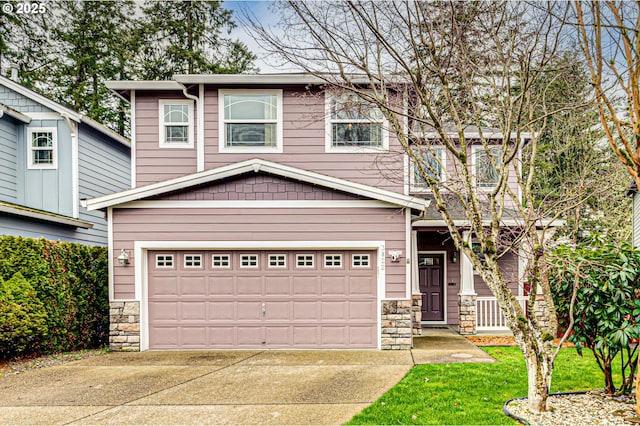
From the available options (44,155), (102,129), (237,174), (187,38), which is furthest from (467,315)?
(187,38)

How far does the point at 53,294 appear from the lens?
8.47 meters

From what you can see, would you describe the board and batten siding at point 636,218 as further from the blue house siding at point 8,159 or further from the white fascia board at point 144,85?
the blue house siding at point 8,159

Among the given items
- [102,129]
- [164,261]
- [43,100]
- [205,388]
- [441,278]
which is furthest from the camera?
[102,129]

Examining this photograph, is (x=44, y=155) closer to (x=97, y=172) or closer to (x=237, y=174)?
(x=97, y=172)

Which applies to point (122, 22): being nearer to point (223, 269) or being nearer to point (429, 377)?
point (223, 269)

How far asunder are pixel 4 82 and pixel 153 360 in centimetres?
924

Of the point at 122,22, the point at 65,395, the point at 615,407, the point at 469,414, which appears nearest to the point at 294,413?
the point at 469,414

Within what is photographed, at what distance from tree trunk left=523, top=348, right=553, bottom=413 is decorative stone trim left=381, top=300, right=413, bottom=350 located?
3814 millimetres

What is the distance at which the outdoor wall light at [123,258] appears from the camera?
28.3 feet

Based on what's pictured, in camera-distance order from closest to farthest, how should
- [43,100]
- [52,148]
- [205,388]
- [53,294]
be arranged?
[205,388] → [53,294] → [43,100] → [52,148]

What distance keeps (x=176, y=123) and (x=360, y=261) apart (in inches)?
218

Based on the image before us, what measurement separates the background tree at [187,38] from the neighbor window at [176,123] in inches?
435

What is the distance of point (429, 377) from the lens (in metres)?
6.30

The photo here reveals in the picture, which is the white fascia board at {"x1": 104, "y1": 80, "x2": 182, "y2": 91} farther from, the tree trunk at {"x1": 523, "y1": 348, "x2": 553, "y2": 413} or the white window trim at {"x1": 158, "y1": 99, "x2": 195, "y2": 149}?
the tree trunk at {"x1": 523, "y1": 348, "x2": 553, "y2": 413}
